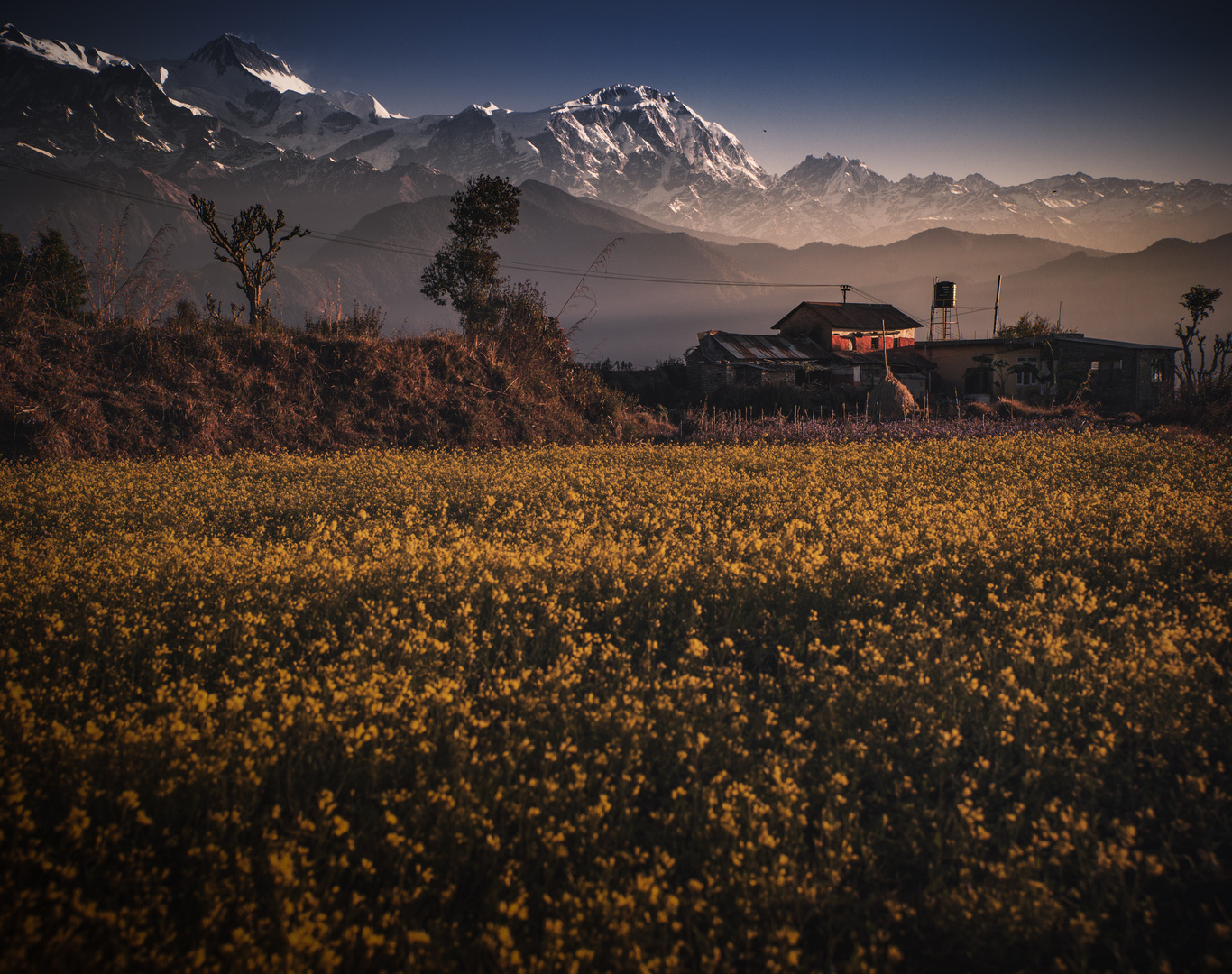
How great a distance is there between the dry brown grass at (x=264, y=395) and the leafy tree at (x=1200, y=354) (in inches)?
816

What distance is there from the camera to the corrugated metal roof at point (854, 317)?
44.6 m

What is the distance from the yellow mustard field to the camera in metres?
2.83

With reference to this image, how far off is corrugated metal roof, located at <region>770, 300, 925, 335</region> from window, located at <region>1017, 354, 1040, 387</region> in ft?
29.1

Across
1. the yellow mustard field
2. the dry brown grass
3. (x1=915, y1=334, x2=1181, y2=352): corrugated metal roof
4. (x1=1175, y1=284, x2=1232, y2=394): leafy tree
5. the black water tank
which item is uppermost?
the black water tank

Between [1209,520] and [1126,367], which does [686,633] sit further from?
[1126,367]

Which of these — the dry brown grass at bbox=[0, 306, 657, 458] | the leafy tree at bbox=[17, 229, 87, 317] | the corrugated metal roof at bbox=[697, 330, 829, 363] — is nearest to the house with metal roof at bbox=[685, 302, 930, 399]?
the corrugated metal roof at bbox=[697, 330, 829, 363]

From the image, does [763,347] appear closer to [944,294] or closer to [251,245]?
[944,294]

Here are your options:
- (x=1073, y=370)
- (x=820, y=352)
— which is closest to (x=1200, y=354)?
(x=1073, y=370)

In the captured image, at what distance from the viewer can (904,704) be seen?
14.4 feet

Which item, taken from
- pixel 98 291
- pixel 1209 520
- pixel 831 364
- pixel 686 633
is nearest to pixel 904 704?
pixel 686 633

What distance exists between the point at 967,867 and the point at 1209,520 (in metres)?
7.99

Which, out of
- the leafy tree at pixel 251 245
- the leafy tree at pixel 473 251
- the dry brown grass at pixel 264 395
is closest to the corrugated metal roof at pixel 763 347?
the leafy tree at pixel 473 251

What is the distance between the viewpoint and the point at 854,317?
1810 inches

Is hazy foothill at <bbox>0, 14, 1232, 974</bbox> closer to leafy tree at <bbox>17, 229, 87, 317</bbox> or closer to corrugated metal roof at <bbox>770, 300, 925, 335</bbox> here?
leafy tree at <bbox>17, 229, 87, 317</bbox>
